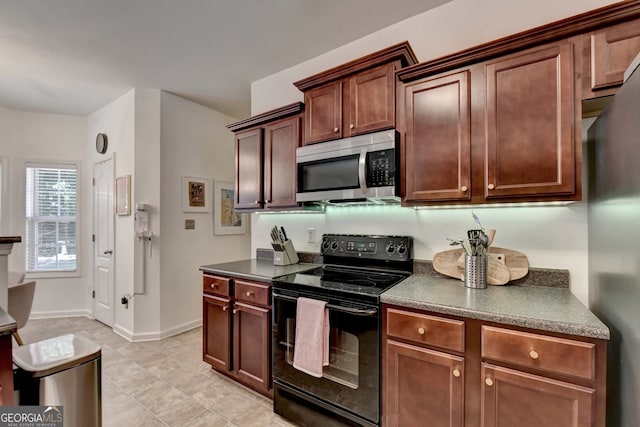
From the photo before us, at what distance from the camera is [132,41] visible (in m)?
2.50

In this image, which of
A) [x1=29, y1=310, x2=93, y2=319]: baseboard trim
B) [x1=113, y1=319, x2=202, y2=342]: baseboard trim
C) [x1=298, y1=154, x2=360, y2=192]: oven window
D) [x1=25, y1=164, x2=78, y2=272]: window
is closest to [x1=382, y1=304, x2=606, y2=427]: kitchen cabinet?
[x1=298, y1=154, x2=360, y2=192]: oven window

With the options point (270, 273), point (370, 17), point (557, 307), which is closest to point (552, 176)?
point (557, 307)

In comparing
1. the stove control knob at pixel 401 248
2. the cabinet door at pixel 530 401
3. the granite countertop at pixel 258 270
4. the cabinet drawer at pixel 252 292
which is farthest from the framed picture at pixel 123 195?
the cabinet door at pixel 530 401

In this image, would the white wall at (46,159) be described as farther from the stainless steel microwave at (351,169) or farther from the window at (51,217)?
the stainless steel microwave at (351,169)

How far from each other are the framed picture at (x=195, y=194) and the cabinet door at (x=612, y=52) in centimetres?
380

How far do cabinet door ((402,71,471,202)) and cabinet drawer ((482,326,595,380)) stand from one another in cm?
77

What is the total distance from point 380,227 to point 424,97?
99 cm

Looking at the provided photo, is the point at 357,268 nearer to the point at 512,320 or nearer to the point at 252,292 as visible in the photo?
the point at 252,292

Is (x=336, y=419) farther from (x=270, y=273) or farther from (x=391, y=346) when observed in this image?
(x=270, y=273)

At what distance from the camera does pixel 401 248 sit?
2119mm

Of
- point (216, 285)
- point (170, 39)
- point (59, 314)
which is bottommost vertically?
point (59, 314)

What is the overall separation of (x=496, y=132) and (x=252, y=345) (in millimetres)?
2149

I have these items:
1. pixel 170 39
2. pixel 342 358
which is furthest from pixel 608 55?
pixel 170 39

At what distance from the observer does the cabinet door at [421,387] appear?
1.37 metres
